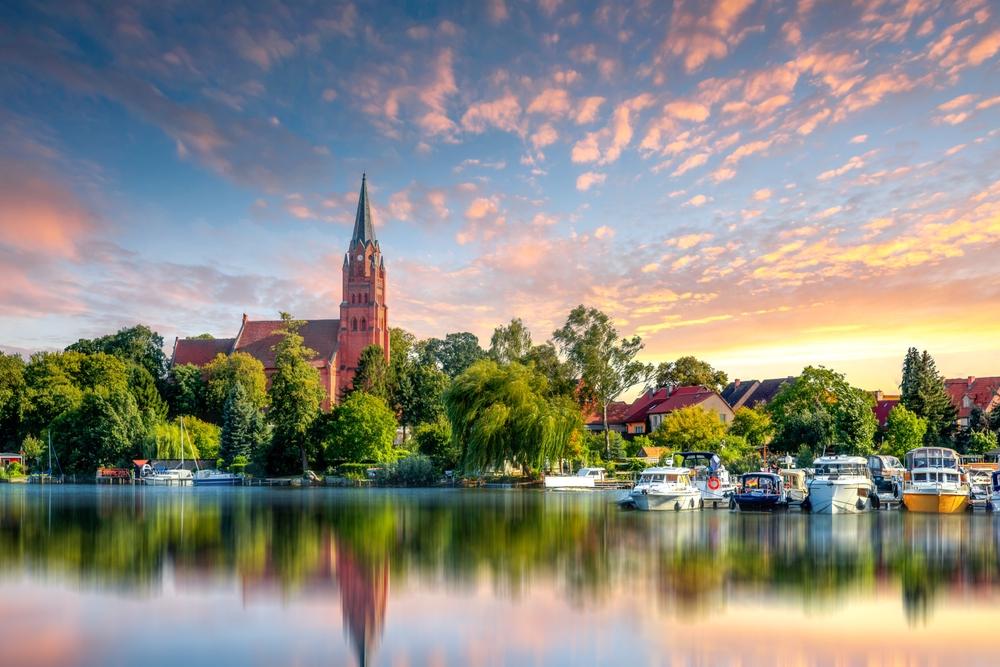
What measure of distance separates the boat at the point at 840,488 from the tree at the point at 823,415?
20.5 metres

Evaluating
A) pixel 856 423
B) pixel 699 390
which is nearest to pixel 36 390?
pixel 699 390

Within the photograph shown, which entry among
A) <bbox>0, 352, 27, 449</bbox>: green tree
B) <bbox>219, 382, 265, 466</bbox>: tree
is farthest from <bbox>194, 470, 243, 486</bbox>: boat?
<bbox>0, 352, 27, 449</bbox>: green tree

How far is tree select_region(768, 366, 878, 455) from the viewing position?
66500 millimetres

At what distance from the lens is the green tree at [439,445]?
7594cm

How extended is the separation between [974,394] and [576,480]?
5604 centimetres

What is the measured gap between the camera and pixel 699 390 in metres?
98.1

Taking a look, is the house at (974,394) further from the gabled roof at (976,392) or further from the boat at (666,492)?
the boat at (666,492)

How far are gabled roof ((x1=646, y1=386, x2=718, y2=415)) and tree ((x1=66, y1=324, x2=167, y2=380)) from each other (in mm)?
71004

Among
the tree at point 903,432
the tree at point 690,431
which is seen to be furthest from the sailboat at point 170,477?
the tree at point 903,432

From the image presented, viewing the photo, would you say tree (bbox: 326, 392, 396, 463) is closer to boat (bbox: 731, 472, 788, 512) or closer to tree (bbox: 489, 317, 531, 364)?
tree (bbox: 489, 317, 531, 364)

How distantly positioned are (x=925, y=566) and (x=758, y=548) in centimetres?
507

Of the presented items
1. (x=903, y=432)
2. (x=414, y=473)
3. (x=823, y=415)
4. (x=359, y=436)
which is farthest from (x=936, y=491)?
(x=359, y=436)

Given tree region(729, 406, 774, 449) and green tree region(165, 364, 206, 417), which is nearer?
tree region(729, 406, 774, 449)

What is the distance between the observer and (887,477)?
56375 millimetres
